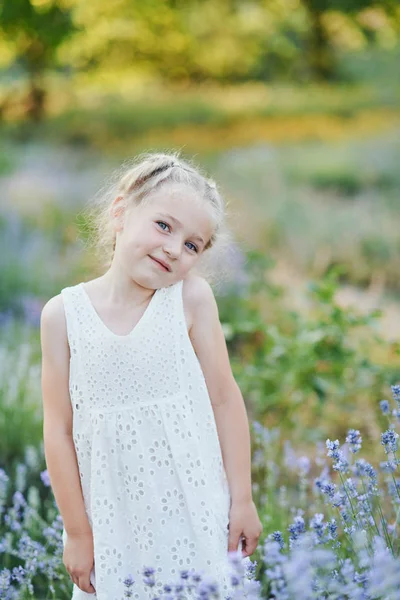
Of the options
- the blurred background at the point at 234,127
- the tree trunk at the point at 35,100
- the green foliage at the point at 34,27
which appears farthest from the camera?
the tree trunk at the point at 35,100

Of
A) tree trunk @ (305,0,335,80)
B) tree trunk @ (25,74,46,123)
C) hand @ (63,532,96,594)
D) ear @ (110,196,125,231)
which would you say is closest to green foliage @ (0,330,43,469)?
hand @ (63,532,96,594)

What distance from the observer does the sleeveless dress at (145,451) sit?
152cm

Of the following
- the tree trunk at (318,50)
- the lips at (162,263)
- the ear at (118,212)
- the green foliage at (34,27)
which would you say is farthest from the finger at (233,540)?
the tree trunk at (318,50)

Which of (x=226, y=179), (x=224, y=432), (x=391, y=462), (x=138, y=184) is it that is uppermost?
(x=226, y=179)

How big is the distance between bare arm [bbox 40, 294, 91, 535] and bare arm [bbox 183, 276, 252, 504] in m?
0.26

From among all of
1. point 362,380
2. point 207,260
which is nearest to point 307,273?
point 362,380

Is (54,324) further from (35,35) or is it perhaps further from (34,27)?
(35,35)

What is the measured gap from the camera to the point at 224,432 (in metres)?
1.62

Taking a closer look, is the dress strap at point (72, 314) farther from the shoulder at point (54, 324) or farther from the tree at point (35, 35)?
the tree at point (35, 35)

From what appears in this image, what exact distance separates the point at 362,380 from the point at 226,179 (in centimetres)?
308

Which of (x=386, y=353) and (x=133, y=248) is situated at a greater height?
(x=133, y=248)

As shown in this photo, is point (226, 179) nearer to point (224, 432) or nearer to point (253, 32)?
point (253, 32)

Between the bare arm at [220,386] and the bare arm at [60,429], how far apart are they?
0.87ft

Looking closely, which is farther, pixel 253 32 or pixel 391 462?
pixel 253 32
